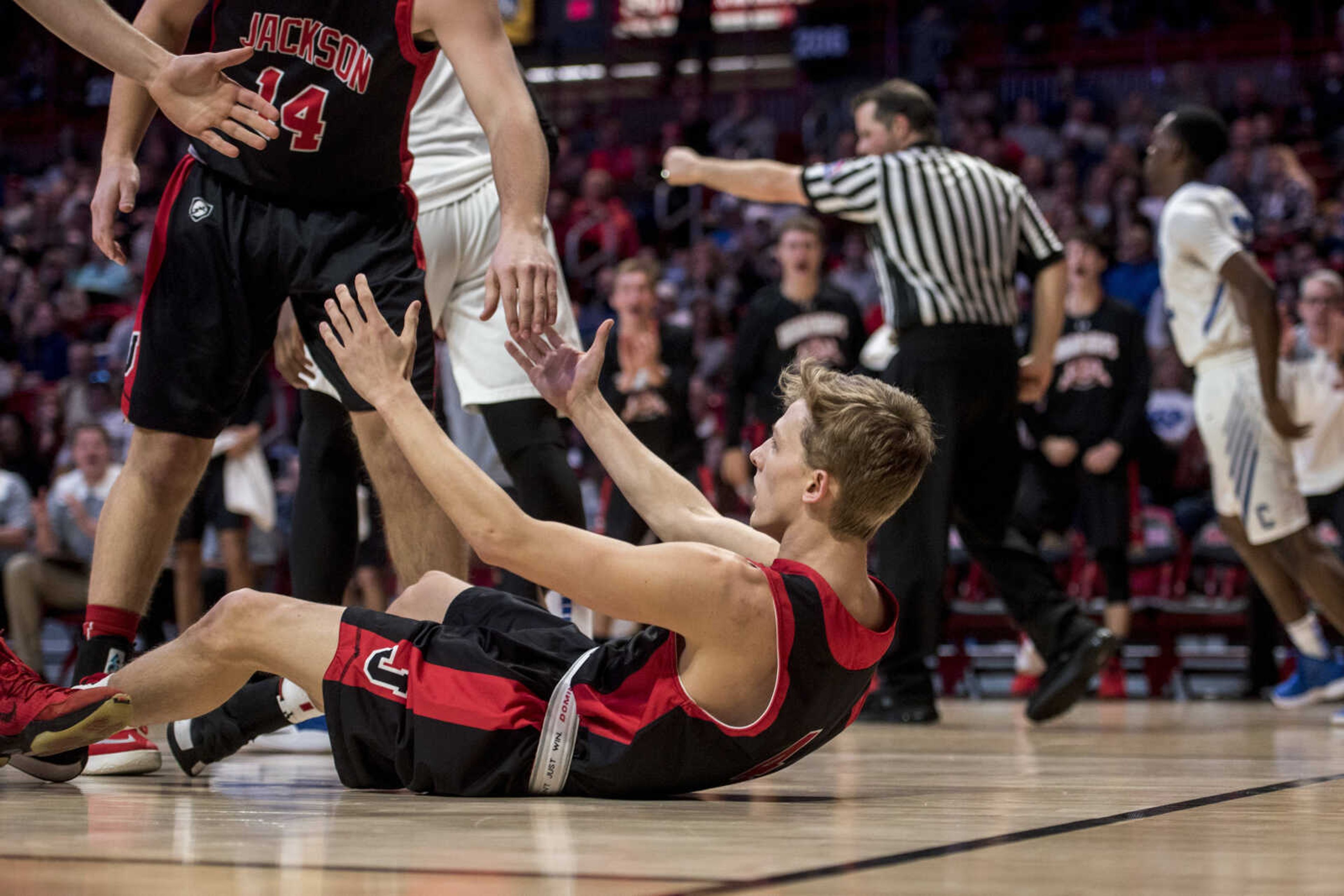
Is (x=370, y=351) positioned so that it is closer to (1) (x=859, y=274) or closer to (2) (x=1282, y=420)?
(2) (x=1282, y=420)

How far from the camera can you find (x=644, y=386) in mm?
7688

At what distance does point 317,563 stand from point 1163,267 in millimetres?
3482

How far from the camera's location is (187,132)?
2.74m

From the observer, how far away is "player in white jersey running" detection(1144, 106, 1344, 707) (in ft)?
18.1

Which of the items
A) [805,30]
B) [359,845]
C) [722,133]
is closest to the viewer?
[359,845]

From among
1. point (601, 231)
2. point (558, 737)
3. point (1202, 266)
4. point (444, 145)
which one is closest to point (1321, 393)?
point (1202, 266)

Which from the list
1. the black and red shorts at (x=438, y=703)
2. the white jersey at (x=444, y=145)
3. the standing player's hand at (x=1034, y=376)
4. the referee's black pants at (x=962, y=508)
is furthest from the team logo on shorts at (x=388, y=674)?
the standing player's hand at (x=1034, y=376)

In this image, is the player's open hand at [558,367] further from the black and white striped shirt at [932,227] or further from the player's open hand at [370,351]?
the black and white striped shirt at [932,227]

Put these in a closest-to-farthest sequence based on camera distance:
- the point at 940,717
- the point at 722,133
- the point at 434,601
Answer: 1. the point at 434,601
2. the point at 940,717
3. the point at 722,133

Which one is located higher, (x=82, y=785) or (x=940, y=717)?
(x=82, y=785)

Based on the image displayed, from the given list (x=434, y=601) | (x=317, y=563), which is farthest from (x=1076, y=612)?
(x=434, y=601)

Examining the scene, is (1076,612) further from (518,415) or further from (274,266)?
(274,266)

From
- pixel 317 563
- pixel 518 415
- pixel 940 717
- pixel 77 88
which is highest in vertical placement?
pixel 77 88

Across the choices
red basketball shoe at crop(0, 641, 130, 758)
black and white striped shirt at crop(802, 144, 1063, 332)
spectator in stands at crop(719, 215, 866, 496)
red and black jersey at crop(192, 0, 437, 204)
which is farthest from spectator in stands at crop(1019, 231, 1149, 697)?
red basketball shoe at crop(0, 641, 130, 758)
